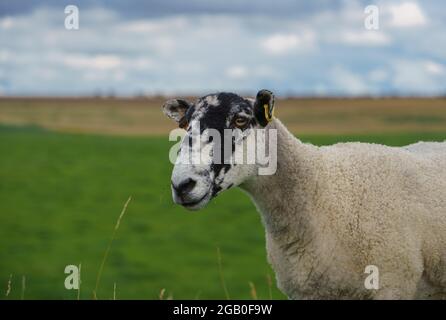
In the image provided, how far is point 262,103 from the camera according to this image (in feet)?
17.4

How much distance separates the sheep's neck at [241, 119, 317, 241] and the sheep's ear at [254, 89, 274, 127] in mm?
251

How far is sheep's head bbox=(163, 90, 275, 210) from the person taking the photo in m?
4.84

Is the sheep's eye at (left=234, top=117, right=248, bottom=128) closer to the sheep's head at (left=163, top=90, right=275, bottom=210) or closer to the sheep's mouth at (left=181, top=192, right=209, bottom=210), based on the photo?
the sheep's head at (left=163, top=90, right=275, bottom=210)

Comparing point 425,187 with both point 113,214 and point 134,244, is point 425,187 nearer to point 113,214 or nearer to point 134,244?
point 134,244

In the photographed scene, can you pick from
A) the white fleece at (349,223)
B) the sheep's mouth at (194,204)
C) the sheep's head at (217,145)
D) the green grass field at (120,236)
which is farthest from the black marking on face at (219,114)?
the green grass field at (120,236)

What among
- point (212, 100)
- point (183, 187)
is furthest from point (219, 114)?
point (183, 187)

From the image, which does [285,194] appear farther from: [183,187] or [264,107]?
[183,187]

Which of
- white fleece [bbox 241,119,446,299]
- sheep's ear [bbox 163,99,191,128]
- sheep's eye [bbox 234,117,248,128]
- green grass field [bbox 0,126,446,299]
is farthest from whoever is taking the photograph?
green grass field [bbox 0,126,446,299]

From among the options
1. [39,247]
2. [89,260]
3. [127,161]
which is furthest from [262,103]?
[127,161]

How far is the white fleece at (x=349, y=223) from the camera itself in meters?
5.59

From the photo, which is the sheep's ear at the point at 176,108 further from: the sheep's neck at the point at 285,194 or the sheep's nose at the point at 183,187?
the sheep's nose at the point at 183,187

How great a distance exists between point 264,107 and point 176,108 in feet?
2.83

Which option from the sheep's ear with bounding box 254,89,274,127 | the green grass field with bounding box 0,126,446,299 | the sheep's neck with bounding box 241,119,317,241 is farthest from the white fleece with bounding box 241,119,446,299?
the green grass field with bounding box 0,126,446,299
